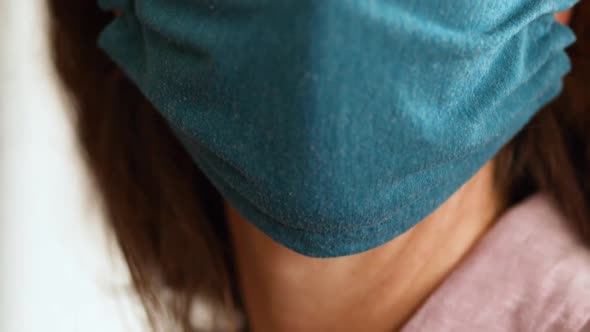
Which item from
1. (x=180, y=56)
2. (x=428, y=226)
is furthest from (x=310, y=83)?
(x=428, y=226)

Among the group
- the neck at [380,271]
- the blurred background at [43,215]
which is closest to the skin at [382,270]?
the neck at [380,271]

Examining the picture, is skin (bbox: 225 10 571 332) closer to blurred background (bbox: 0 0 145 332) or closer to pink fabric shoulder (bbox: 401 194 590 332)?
pink fabric shoulder (bbox: 401 194 590 332)

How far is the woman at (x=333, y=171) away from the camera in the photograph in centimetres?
50

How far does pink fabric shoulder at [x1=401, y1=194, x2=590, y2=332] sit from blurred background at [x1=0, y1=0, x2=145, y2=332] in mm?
350

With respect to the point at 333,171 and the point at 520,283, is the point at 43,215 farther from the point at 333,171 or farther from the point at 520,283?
the point at 520,283

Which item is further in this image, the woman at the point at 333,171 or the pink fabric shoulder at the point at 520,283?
the pink fabric shoulder at the point at 520,283

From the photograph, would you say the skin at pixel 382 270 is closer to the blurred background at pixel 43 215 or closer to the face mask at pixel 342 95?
the face mask at pixel 342 95

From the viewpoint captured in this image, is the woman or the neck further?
the neck

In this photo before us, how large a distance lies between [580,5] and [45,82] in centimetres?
59

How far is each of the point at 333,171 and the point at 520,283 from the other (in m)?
0.26

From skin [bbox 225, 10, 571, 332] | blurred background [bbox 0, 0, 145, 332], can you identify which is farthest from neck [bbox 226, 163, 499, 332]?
blurred background [bbox 0, 0, 145, 332]

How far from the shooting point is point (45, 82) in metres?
0.77

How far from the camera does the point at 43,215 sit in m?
0.73

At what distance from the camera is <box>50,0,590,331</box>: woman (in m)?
0.50
